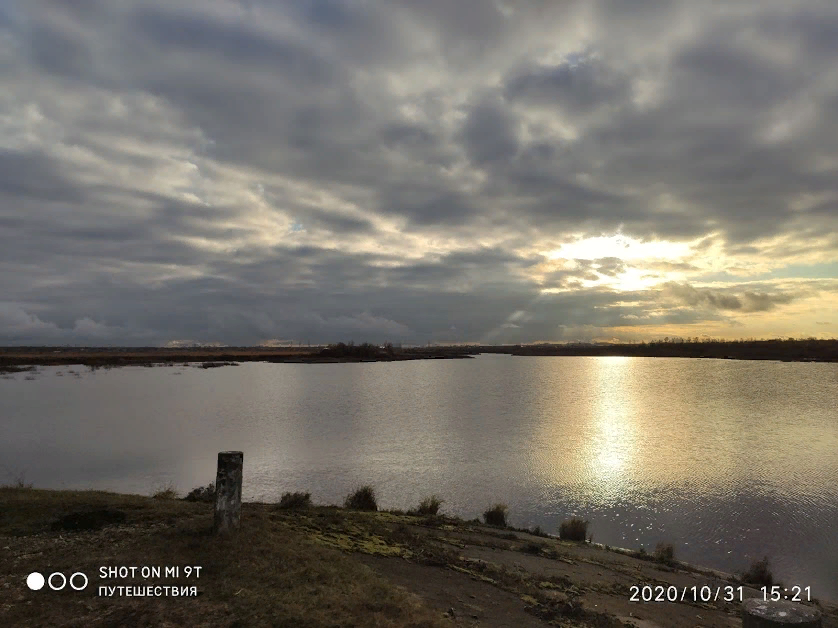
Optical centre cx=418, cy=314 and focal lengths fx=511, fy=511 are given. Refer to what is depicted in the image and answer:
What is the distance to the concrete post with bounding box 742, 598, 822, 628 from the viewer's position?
6293 mm

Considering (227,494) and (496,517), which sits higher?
(227,494)

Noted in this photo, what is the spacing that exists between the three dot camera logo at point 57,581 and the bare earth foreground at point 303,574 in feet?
0.21

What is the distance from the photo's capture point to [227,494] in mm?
10531

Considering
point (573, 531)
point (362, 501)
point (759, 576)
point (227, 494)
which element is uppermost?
point (227, 494)

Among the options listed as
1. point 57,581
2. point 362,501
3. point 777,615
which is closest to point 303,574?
point 57,581

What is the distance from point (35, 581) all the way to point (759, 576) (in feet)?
58.3

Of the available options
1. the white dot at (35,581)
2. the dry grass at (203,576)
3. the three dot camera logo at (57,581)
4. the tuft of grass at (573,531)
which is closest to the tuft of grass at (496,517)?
the tuft of grass at (573,531)

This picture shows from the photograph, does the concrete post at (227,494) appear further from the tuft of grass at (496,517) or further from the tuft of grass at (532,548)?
the tuft of grass at (496,517)

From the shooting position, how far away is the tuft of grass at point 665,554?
15.9 metres

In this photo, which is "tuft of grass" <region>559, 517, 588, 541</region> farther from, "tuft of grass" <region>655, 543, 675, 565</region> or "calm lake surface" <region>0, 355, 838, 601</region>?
A: "tuft of grass" <region>655, 543, 675, 565</region>

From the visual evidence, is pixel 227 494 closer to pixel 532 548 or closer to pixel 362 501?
pixel 532 548

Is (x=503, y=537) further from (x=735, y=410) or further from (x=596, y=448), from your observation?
(x=735, y=410)

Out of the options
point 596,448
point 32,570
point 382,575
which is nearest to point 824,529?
point 596,448

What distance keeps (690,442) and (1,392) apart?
82.6 meters
